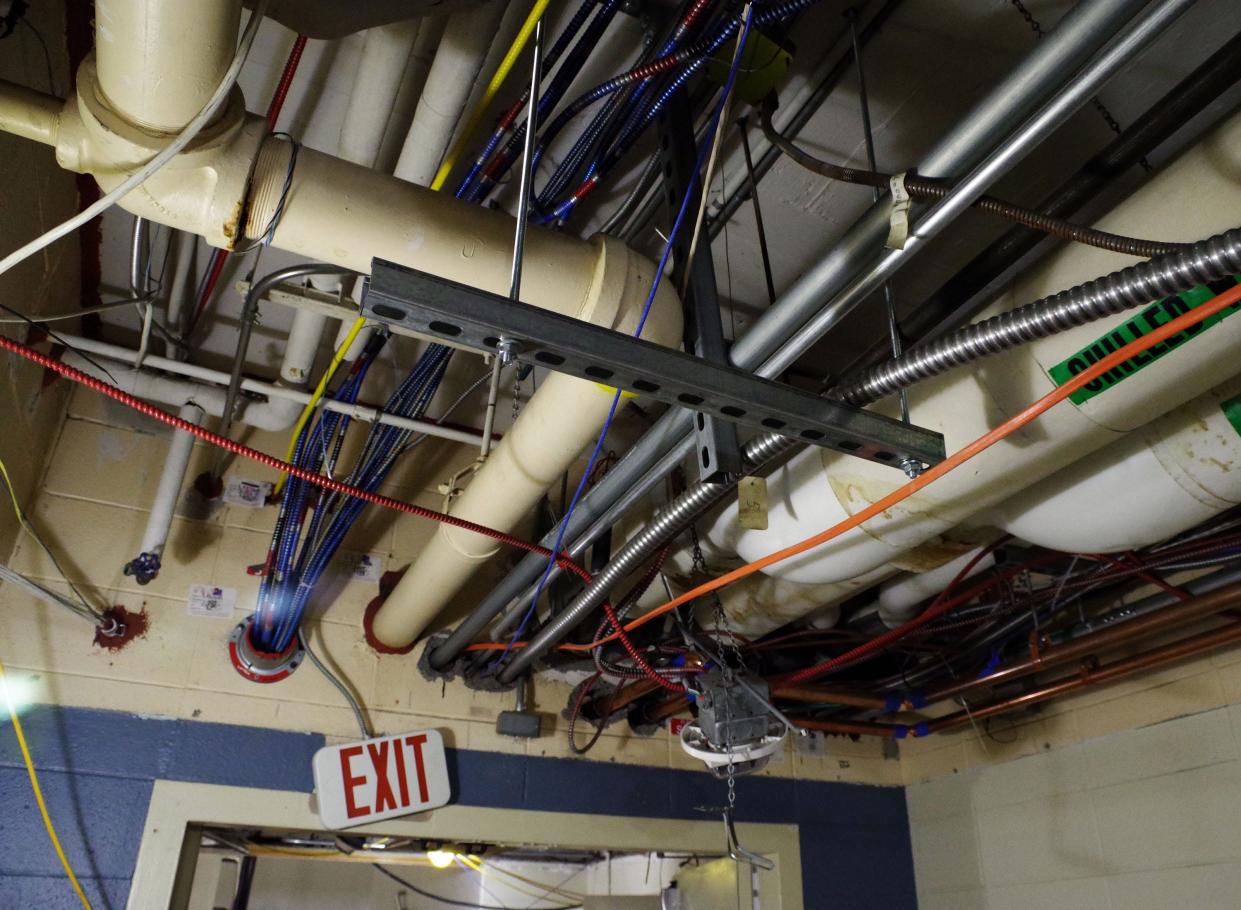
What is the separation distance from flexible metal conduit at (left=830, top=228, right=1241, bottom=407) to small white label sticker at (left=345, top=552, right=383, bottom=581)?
5.50ft

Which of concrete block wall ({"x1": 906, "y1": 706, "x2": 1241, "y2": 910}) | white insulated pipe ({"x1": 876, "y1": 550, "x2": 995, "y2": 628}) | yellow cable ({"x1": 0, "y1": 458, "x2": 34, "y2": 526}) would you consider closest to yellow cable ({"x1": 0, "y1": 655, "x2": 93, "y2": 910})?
yellow cable ({"x1": 0, "y1": 458, "x2": 34, "y2": 526})

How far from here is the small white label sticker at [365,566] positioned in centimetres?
239

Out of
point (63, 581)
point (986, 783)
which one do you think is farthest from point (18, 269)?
point (986, 783)

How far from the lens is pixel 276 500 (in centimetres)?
238

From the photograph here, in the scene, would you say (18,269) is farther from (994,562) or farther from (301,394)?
(994,562)

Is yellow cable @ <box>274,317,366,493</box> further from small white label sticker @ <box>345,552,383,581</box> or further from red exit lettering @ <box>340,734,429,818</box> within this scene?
red exit lettering @ <box>340,734,429,818</box>

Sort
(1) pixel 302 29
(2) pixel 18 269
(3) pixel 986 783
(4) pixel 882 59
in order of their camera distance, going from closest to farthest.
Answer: (1) pixel 302 29
(4) pixel 882 59
(2) pixel 18 269
(3) pixel 986 783

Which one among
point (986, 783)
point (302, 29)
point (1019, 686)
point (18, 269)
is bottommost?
point (986, 783)

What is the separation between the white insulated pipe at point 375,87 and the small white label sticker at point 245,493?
1.23 m

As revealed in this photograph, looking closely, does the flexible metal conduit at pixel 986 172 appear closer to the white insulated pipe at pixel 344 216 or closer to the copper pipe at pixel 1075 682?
the white insulated pipe at pixel 344 216

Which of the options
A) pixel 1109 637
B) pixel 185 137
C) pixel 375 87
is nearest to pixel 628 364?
pixel 185 137

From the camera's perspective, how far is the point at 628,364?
2.92 feet

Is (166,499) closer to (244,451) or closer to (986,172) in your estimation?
(244,451)

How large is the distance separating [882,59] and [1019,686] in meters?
1.74
